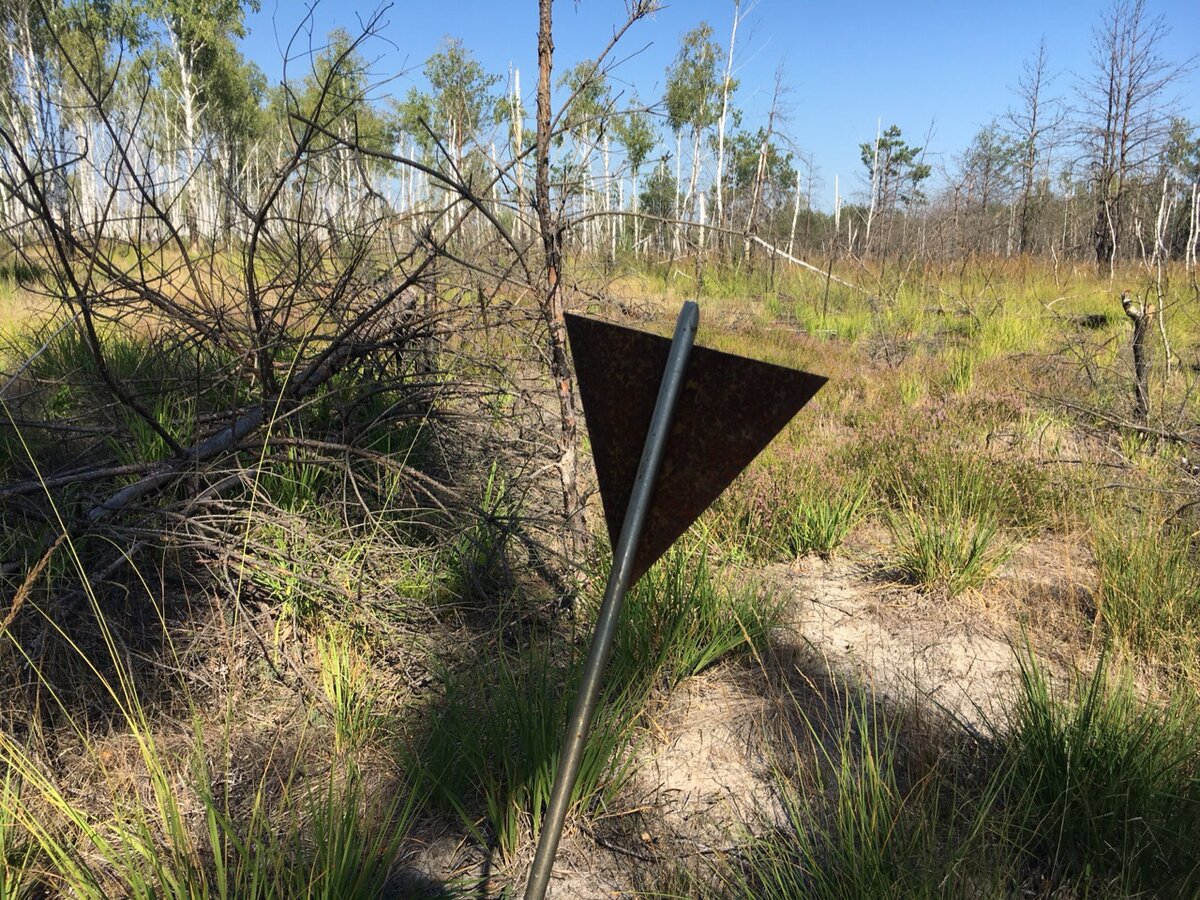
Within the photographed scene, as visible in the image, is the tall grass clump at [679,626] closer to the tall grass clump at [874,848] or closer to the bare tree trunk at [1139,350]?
the tall grass clump at [874,848]

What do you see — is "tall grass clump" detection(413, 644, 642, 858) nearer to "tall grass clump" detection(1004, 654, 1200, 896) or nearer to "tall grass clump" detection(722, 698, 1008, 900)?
"tall grass clump" detection(722, 698, 1008, 900)

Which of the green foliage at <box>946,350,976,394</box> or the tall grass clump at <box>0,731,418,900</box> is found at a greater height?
the green foliage at <box>946,350,976,394</box>

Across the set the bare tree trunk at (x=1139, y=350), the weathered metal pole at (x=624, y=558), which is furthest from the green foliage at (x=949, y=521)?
the weathered metal pole at (x=624, y=558)

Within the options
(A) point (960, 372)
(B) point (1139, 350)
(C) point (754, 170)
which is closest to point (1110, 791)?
(B) point (1139, 350)

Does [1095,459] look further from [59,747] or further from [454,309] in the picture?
[59,747]

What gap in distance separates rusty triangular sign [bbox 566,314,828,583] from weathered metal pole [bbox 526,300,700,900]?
0.03 metres

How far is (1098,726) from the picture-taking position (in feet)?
6.41

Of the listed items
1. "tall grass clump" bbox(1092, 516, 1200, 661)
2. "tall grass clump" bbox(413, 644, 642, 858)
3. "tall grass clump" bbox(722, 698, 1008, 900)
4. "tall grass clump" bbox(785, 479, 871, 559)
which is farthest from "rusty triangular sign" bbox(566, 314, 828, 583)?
"tall grass clump" bbox(785, 479, 871, 559)

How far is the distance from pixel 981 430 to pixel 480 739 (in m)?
4.05

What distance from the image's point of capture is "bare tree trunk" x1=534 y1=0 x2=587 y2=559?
294 centimetres

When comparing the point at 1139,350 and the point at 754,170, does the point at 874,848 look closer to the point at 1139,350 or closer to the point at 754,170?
the point at 1139,350

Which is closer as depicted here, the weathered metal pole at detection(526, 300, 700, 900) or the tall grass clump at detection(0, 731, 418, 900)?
the weathered metal pole at detection(526, 300, 700, 900)

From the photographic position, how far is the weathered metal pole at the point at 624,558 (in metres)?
1.12

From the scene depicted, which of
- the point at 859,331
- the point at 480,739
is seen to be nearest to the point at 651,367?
the point at 480,739
